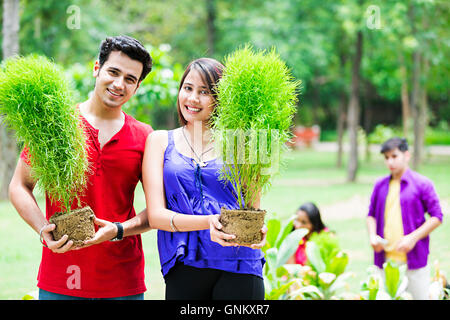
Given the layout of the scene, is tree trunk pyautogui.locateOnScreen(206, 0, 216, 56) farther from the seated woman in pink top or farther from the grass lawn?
the seated woman in pink top

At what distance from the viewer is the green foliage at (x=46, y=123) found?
2.36 m

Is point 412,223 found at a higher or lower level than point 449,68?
lower

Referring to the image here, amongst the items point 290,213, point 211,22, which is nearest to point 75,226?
point 290,213

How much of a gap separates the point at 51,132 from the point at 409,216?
10.6 ft

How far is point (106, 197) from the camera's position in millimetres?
2602

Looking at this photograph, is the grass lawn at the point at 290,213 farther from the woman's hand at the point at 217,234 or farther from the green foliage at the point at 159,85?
the green foliage at the point at 159,85

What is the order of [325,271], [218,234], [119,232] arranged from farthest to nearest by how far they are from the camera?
[325,271] → [119,232] → [218,234]

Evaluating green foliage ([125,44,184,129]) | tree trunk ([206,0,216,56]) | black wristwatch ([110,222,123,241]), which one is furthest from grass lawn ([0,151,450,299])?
tree trunk ([206,0,216,56])

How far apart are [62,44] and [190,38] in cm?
610

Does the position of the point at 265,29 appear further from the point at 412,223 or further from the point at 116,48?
the point at 116,48

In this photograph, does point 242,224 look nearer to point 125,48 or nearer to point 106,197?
point 106,197

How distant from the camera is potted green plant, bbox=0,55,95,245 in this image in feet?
7.69

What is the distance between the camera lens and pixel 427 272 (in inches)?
176

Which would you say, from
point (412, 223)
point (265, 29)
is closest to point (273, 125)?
point (412, 223)
